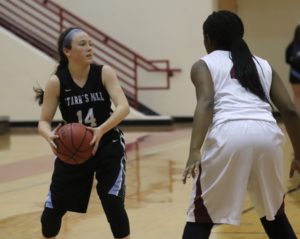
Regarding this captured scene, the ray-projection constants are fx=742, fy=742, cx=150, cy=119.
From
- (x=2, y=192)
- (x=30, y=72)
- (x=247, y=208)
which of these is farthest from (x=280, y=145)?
(x=30, y=72)

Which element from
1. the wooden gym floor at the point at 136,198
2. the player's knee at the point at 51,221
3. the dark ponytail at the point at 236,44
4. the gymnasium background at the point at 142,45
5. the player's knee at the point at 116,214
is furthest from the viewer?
the gymnasium background at the point at 142,45

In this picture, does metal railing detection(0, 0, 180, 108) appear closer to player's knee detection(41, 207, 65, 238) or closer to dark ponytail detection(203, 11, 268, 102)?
player's knee detection(41, 207, 65, 238)

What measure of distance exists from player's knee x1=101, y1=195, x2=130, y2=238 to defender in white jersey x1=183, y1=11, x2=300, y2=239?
0.94 meters

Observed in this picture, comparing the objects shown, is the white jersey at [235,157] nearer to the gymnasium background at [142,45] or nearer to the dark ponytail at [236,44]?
the dark ponytail at [236,44]

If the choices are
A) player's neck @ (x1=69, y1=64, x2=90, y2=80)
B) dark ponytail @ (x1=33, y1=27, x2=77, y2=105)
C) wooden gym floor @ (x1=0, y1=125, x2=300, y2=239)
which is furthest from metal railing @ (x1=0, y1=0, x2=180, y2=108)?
player's neck @ (x1=69, y1=64, x2=90, y2=80)

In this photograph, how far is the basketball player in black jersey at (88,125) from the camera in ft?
15.4

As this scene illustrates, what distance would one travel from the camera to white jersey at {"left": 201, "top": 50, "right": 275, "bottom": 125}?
375 cm

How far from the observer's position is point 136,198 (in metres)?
7.45

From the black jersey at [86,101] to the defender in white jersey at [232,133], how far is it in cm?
108

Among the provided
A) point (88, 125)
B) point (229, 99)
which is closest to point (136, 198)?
point (88, 125)

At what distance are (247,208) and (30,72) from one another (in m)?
10.7

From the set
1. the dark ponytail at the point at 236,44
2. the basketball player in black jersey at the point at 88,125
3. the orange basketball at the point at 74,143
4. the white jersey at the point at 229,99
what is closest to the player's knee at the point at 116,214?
the basketball player in black jersey at the point at 88,125

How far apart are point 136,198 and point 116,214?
2789 millimetres

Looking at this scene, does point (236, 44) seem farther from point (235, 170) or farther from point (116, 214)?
point (116, 214)
